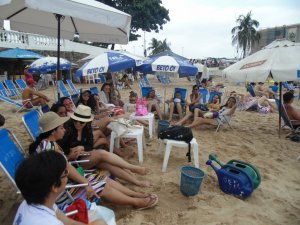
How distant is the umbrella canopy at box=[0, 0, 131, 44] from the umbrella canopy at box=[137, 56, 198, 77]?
1.39 meters

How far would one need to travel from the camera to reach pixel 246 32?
45.6 metres

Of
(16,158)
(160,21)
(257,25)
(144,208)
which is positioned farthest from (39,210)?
(257,25)

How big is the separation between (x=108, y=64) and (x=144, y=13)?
2057 centimetres

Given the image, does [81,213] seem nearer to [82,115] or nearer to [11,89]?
[82,115]

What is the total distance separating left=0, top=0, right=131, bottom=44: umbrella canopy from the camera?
2.77 m

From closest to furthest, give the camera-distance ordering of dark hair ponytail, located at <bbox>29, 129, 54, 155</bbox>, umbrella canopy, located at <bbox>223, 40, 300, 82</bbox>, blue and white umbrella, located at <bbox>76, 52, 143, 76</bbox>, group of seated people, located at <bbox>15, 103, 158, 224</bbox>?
group of seated people, located at <bbox>15, 103, 158, 224</bbox> → dark hair ponytail, located at <bbox>29, 129, 54, 155</bbox> → umbrella canopy, located at <bbox>223, 40, 300, 82</bbox> → blue and white umbrella, located at <bbox>76, 52, 143, 76</bbox>

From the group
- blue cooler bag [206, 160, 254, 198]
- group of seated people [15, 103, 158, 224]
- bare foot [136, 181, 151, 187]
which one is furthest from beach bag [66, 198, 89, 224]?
blue cooler bag [206, 160, 254, 198]

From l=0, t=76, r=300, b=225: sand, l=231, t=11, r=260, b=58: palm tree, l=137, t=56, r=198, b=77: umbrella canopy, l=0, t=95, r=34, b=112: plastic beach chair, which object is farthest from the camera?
l=231, t=11, r=260, b=58: palm tree

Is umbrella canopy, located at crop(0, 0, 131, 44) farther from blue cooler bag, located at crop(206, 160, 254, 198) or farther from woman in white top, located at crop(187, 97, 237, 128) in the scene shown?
woman in white top, located at crop(187, 97, 237, 128)

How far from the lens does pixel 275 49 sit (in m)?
4.57

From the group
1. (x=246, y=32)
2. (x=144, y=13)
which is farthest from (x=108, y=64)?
(x=246, y=32)

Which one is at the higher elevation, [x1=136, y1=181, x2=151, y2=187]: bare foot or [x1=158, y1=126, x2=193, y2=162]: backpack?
[x1=158, y1=126, x2=193, y2=162]: backpack

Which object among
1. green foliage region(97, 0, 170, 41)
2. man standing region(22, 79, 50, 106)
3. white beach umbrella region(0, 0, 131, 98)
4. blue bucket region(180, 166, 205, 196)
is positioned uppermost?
green foliage region(97, 0, 170, 41)

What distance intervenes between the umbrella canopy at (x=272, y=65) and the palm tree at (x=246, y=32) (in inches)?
1786
